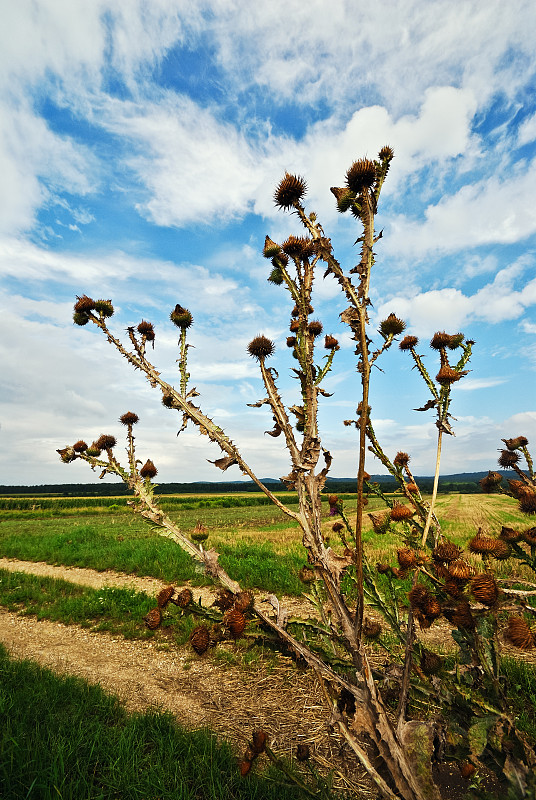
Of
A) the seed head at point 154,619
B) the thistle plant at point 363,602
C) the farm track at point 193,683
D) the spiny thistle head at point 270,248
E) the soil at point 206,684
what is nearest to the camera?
the thistle plant at point 363,602

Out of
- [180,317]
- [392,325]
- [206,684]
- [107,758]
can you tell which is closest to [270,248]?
[392,325]

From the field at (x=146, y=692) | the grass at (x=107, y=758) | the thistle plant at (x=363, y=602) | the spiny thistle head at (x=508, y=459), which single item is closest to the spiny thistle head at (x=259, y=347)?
the thistle plant at (x=363, y=602)

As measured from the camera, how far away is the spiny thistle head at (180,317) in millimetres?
3324

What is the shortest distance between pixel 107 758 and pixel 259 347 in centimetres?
357

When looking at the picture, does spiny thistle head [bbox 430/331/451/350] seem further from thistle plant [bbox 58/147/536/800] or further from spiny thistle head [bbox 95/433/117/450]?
spiny thistle head [bbox 95/433/117/450]

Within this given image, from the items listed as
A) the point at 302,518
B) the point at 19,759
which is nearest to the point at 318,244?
the point at 302,518

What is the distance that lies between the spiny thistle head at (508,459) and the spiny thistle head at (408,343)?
105 centimetres

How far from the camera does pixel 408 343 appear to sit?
10.4 feet

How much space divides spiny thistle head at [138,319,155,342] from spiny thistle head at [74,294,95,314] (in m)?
0.46

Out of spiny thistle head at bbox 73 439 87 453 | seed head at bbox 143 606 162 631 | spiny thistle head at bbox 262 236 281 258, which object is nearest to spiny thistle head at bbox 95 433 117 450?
spiny thistle head at bbox 73 439 87 453

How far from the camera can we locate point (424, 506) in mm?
2873

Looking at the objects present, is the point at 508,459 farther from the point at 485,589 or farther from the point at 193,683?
the point at 193,683

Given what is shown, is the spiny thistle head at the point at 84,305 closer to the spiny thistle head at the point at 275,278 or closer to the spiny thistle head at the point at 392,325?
the spiny thistle head at the point at 275,278

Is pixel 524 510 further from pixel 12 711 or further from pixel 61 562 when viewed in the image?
pixel 61 562
